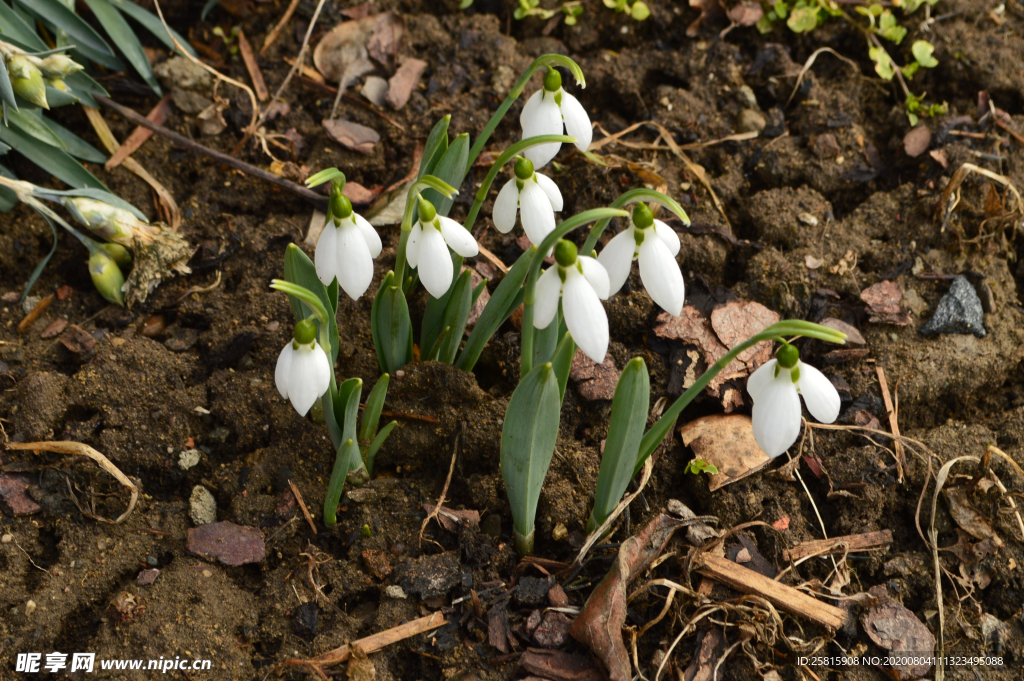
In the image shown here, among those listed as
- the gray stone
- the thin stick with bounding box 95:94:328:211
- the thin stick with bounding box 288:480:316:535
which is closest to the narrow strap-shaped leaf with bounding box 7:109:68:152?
the thin stick with bounding box 95:94:328:211

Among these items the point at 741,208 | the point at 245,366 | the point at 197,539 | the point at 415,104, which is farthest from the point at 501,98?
the point at 197,539

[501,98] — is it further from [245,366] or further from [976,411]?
[976,411]

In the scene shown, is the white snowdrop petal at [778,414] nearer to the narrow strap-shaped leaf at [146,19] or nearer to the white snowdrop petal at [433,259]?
the white snowdrop petal at [433,259]

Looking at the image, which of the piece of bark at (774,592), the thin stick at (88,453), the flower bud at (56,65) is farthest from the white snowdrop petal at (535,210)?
the flower bud at (56,65)

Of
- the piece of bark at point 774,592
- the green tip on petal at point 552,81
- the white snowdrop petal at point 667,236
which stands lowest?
the piece of bark at point 774,592

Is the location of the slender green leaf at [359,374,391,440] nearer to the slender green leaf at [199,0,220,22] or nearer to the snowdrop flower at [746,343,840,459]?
the snowdrop flower at [746,343,840,459]
